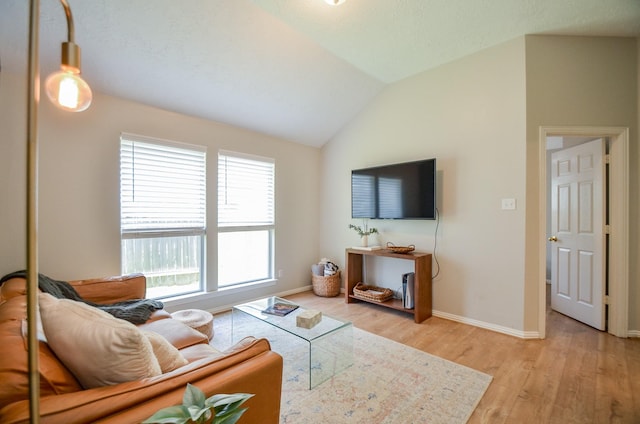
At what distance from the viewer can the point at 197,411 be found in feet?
2.36

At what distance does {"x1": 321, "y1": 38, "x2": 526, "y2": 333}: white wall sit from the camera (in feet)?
9.14

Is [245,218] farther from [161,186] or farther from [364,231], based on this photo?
[364,231]

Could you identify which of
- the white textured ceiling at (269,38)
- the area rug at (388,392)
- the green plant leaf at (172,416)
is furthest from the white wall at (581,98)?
the green plant leaf at (172,416)

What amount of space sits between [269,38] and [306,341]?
274 cm

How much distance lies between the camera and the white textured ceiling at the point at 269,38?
2225mm

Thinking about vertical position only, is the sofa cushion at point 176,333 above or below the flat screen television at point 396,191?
below

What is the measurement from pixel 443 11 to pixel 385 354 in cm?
292

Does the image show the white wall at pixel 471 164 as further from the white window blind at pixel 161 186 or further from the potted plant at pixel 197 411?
the potted plant at pixel 197 411

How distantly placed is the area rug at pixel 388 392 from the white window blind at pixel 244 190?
5.99 ft

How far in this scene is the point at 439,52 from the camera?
3.03 m

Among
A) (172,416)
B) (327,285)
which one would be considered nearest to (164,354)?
(172,416)

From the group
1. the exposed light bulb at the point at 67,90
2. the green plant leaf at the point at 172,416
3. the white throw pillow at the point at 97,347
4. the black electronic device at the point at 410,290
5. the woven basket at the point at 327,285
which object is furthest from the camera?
the woven basket at the point at 327,285

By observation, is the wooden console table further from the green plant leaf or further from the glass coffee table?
the green plant leaf

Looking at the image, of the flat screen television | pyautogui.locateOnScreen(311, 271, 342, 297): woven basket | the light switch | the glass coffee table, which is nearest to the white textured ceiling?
the flat screen television
